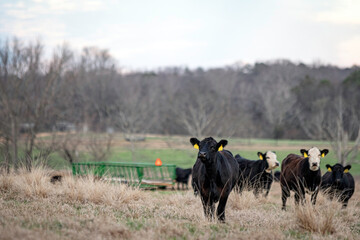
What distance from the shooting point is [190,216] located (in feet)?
24.6

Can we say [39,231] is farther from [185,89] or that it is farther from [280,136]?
[185,89]

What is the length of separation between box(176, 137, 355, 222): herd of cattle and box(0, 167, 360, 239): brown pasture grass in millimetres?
535

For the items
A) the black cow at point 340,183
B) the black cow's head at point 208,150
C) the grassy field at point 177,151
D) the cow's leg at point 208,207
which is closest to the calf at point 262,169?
the black cow at point 340,183

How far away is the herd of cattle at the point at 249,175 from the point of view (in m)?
7.36

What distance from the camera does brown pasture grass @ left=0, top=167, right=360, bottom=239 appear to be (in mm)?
5672

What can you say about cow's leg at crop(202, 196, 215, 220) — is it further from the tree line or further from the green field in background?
the green field in background

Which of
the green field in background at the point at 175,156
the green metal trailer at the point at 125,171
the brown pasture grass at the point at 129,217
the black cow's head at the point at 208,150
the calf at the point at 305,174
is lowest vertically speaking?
the green field in background at the point at 175,156

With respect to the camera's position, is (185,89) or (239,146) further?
(185,89)

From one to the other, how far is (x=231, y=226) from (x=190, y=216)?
103 cm

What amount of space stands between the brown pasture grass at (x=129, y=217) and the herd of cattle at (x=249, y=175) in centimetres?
53

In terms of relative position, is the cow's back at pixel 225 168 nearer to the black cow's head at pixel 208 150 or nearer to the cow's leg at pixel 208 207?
the black cow's head at pixel 208 150

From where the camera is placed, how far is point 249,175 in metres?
11.3

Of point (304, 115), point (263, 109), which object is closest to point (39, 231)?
point (304, 115)

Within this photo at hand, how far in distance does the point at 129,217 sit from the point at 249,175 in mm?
5267
